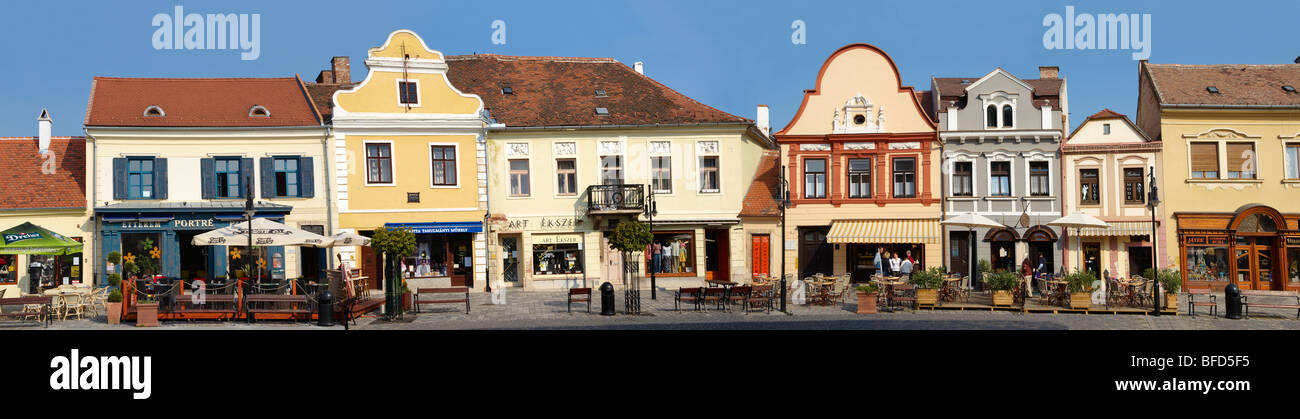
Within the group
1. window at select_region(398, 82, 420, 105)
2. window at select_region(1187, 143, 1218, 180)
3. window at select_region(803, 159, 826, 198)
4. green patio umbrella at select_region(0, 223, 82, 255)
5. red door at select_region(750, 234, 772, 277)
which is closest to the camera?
green patio umbrella at select_region(0, 223, 82, 255)

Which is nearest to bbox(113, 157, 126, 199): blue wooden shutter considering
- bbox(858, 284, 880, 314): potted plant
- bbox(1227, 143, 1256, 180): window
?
bbox(858, 284, 880, 314): potted plant

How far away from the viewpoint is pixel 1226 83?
1109 inches

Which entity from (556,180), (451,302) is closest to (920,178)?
(556,180)

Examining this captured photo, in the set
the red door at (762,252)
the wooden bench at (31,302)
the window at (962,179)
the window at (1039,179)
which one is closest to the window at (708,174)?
the red door at (762,252)

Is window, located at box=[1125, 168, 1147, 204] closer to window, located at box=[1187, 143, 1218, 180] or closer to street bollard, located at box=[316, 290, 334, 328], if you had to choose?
window, located at box=[1187, 143, 1218, 180]

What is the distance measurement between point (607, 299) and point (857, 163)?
13.4 meters

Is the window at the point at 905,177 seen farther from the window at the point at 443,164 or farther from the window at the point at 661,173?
the window at the point at 443,164

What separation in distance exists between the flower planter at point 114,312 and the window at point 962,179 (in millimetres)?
23834

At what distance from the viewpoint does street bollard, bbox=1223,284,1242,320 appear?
1761cm

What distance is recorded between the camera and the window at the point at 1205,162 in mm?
27359

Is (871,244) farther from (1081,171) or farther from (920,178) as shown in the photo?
(1081,171)

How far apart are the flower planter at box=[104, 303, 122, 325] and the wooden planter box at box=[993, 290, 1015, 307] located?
726 inches

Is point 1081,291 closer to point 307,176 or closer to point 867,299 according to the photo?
point 867,299
